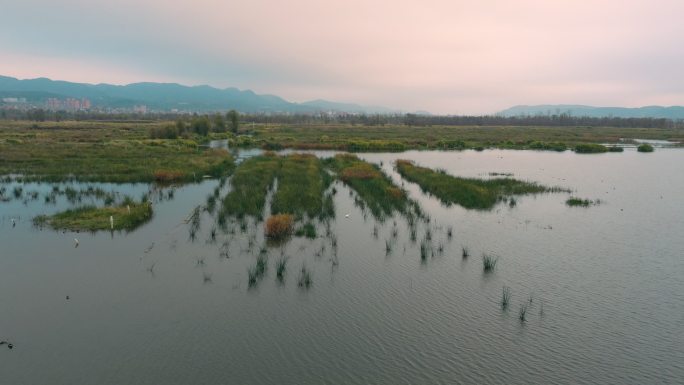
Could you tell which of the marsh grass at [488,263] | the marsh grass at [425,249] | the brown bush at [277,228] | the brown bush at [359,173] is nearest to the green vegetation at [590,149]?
the brown bush at [359,173]

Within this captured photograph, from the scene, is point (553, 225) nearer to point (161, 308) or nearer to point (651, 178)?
point (161, 308)

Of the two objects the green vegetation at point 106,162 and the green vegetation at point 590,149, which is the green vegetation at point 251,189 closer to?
the green vegetation at point 106,162

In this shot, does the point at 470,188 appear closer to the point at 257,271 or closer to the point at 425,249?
the point at 425,249

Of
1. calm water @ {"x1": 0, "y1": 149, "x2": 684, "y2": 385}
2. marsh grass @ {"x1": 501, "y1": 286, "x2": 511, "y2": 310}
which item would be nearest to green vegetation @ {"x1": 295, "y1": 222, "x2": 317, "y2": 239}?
calm water @ {"x1": 0, "y1": 149, "x2": 684, "y2": 385}

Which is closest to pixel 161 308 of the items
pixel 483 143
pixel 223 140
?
pixel 483 143

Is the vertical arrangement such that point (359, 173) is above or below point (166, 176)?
above

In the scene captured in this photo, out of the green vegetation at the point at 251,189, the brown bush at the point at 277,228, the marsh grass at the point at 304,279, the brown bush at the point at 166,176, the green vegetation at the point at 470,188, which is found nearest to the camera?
the marsh grass at the point at 304,279

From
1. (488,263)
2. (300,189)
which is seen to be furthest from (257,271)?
(300,189)
